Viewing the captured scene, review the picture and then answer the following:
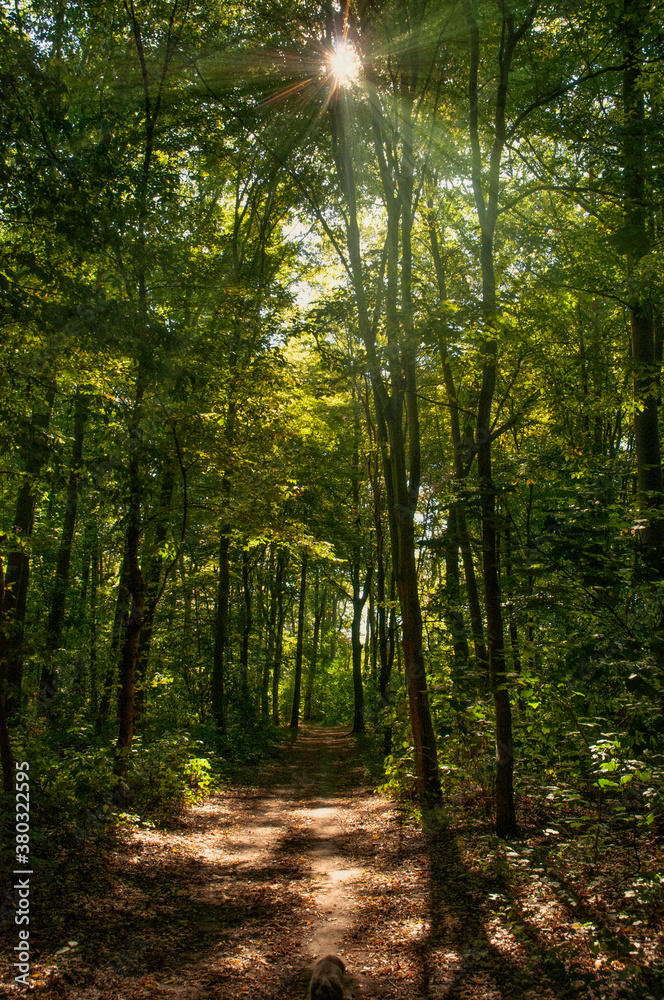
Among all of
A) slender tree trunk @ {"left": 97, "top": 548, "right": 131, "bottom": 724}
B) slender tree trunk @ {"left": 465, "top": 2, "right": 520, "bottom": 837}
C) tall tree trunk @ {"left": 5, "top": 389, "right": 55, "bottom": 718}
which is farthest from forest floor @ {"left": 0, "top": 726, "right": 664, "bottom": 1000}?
slender tree trunk @ {"left": 97, "top": 548, "right": 131, "bottom": 724}

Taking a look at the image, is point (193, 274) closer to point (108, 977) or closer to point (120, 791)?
point (120, 791)

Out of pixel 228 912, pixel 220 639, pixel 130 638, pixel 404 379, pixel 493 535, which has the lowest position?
pixel 228 912

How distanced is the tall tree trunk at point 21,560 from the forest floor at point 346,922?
7.11ft

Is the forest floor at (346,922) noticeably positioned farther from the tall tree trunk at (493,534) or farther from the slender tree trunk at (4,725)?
the slender tree trunk at (4,725)

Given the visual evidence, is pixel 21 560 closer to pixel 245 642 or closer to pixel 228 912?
pixel 228 912

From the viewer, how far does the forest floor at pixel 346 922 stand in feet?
12.4

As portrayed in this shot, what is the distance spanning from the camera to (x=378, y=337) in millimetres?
9758

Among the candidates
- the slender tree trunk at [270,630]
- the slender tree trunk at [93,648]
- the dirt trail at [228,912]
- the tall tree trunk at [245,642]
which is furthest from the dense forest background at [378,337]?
the slender tree trunk at [270,630]

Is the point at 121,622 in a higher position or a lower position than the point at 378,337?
lower

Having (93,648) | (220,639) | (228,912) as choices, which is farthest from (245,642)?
(228,912)

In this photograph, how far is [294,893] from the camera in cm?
582

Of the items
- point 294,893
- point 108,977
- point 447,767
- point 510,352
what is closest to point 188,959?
point 108,977

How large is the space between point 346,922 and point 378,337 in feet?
26.4

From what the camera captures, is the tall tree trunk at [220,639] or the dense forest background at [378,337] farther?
the tall tree trunk at [220,639]
